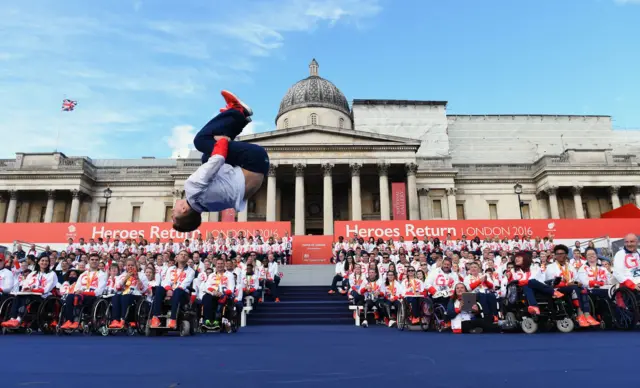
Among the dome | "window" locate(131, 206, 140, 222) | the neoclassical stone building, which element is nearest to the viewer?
the neoclassical stone building

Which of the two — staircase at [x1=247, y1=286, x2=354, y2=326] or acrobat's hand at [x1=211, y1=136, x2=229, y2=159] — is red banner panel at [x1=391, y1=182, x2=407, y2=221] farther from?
acrobat's hand at [x1=211, y1=136, x2=229, y2=159]

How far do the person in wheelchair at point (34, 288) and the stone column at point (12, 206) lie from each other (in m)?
36.3

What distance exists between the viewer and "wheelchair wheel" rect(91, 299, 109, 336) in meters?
9.55

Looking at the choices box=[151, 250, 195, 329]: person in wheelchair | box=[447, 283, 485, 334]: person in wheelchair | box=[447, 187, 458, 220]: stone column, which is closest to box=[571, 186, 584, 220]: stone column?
box=[447, 187, 458, 220]: stone column

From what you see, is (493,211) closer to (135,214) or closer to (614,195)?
(614,195)

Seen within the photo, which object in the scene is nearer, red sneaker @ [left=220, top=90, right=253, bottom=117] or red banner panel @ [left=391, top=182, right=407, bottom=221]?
red sneaker @ [left=220, top=90, right=253, bottom=117]

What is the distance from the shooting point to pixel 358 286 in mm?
13312

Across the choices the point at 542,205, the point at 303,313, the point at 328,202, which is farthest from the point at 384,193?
the point at 303,313

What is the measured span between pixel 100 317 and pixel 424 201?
3550 cm

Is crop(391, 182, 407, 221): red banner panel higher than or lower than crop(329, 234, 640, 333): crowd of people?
higher

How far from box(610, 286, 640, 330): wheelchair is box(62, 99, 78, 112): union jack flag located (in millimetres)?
44432

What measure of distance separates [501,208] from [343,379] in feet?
145

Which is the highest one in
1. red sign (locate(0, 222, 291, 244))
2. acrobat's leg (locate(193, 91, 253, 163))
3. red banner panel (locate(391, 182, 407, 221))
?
red banner panel (locate(391, 182, 407, 221))

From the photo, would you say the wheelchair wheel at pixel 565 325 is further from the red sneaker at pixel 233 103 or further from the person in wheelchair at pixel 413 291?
the red sneaker at pixel 233 103
